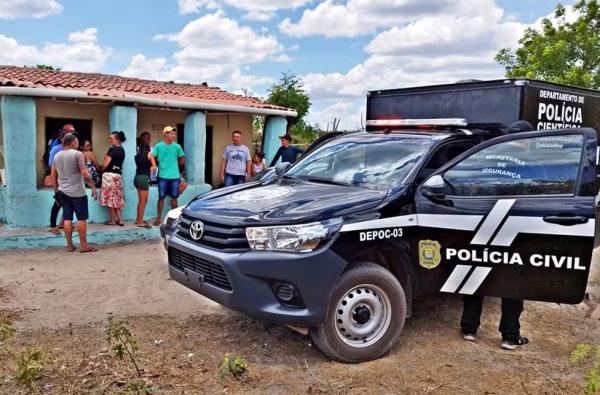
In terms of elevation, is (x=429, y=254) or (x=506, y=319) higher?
(x=429, y=254)

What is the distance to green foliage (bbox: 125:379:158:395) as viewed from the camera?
3.18 m

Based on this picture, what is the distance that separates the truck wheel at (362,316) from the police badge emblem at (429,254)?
29 cm

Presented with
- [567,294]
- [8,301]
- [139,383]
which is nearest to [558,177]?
[567,294]

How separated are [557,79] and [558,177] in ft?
48.3

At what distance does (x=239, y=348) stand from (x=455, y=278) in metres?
1.78

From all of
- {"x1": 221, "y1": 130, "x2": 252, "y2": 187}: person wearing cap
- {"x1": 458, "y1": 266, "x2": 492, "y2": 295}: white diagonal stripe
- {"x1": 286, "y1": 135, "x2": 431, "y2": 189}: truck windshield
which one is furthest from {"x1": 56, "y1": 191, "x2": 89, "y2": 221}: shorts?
{"x1": 458, "y1": 266, "x2": 492, "y2": 295}: white diagonal stripe

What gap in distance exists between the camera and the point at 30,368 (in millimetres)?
3316

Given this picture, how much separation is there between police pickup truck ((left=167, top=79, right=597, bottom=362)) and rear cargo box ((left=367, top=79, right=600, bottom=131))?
1.78 meters

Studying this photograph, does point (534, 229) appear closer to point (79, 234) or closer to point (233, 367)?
point (233, 367)

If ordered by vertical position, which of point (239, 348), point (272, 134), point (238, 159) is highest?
point (272, 134)

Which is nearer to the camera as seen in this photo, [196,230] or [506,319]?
[196,230]

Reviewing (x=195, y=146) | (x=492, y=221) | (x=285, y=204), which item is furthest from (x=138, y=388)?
(x=195, y=146)

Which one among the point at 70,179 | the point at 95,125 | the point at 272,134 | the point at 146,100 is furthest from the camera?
the point at 272,134

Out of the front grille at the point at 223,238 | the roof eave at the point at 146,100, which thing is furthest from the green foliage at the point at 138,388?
the roof eave at the point at 146,100
